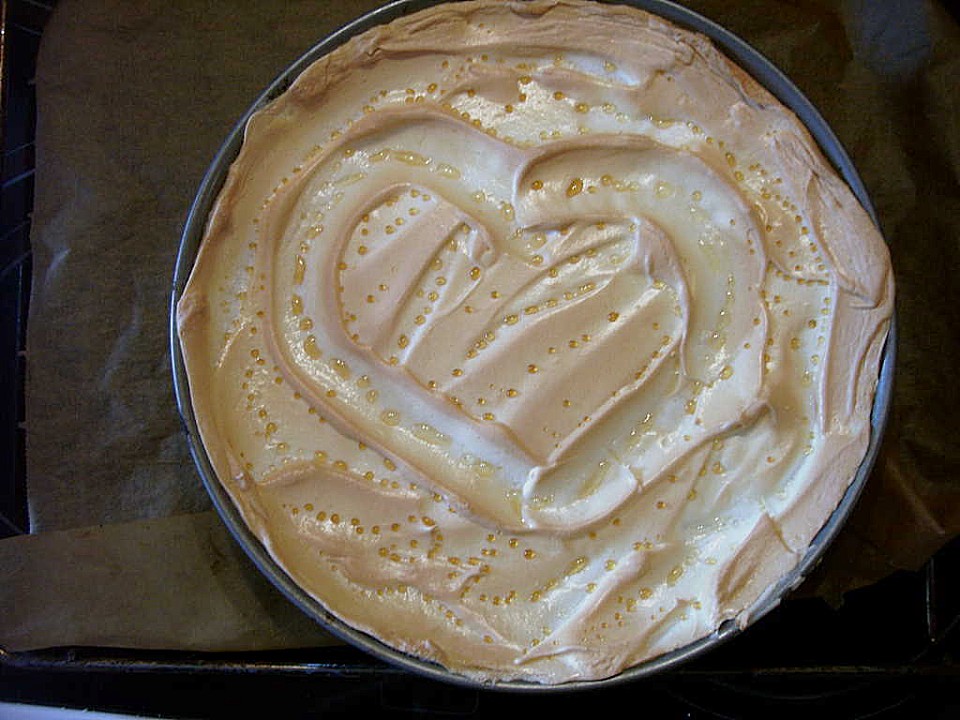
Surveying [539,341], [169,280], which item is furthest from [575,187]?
[169,280]

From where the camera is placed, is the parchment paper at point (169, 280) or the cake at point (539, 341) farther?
the parchment paper at point (169, 280)

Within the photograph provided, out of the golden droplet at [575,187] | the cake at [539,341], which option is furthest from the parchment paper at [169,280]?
the golden droplet at [575,187]

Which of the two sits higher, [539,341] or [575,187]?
[575,187]

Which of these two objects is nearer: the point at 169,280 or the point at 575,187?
the point at 575,187

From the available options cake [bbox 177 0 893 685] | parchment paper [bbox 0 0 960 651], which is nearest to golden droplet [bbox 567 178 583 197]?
cake [bbox 177 0 893 685]

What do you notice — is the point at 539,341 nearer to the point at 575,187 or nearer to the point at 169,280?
the point at 575,187

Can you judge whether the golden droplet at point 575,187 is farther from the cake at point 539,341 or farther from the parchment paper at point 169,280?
the parchment paper at point 169,280
